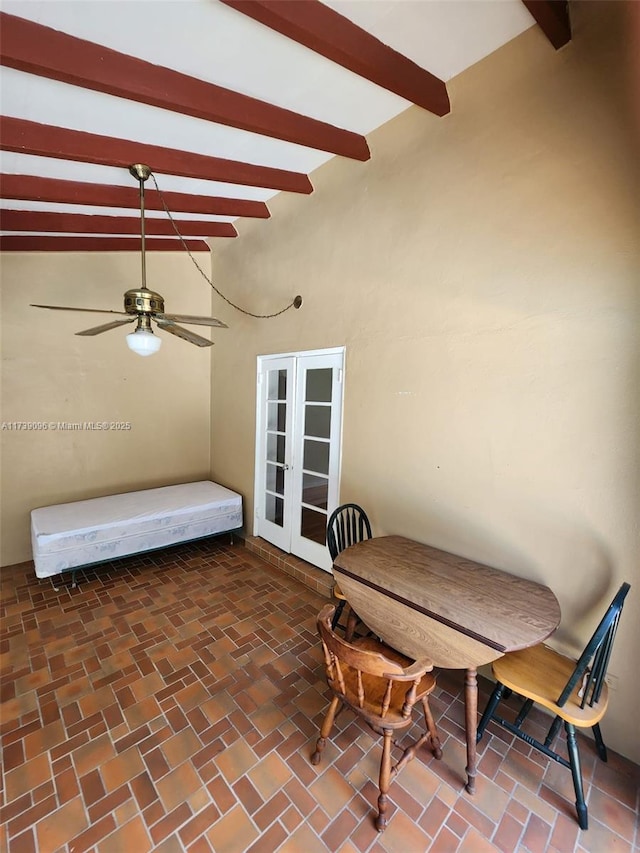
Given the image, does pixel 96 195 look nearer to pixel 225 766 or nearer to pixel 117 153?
pixel 117 153

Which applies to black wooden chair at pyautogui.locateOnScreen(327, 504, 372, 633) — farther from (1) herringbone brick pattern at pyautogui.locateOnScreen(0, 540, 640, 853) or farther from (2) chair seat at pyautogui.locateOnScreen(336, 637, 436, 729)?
(2) chair seat at pyautogui.locateOnScreen(336, 637, 436, 729)

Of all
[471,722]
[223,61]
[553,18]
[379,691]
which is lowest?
[471,722]

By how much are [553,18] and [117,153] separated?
2.33 meters

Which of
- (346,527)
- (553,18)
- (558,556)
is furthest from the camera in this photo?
(346,527)

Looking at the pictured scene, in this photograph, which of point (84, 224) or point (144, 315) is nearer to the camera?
point (144, 315)

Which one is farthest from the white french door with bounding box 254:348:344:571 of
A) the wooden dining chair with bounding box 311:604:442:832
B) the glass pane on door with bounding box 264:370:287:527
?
the wooden dining chair with bounding box 311:604:442:832

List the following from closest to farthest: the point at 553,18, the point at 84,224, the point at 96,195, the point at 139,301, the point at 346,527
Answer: the point at 553,18 < the point at 139,301 < the point at 96,195 < the point at 346,527 < the point at 84,224

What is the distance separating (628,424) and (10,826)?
311cm

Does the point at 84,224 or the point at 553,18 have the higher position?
the point at 553,18

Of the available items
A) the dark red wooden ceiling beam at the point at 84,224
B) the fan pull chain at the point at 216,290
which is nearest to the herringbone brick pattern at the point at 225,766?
the fan pull chain at the point at 216,290

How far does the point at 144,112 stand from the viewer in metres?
1.93

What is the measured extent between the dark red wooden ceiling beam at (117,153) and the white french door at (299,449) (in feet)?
4.68

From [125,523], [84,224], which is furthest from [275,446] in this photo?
[84,224]

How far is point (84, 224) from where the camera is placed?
3.05m
